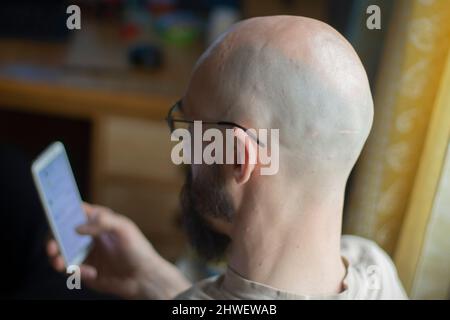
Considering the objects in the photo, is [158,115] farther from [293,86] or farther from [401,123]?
[293,86]

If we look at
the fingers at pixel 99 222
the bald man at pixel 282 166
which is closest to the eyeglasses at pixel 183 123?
the bald man at pixel 282 166

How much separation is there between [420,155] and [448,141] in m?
0.10

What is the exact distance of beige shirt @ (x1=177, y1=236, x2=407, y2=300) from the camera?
61cm

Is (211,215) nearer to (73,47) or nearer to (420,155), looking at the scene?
(420,155)

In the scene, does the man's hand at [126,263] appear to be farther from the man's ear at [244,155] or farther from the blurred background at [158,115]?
the man's ear at [244,155]

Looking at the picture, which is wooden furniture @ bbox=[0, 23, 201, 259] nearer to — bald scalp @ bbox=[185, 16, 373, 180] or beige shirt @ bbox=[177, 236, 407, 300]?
beige shirt @ bbox=[177, 236, 407, 300]

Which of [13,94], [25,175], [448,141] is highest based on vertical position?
[448,141]

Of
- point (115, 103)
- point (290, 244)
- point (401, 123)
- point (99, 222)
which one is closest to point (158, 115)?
point (115, 103)

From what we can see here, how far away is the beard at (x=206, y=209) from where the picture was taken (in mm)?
601

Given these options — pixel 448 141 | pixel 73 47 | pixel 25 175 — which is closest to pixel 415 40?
pixel 448 141

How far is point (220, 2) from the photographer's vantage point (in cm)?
186

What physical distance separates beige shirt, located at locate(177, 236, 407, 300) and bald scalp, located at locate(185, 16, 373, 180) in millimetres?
131
